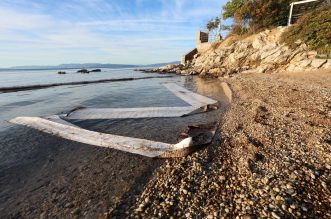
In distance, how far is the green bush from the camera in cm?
1697

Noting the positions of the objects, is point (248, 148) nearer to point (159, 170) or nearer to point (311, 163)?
point (311, 163)

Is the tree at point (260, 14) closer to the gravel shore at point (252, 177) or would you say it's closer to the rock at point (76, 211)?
the gravel shore at point (252, 177)

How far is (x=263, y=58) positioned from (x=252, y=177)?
79.0 feet

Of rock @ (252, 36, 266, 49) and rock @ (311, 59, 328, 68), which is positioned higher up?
rock @ (252, 36, 266, 49)

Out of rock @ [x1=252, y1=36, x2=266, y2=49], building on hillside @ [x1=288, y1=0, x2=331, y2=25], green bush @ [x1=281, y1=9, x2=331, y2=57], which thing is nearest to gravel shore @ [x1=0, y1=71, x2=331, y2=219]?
green bush @ [x1=281, y1=9, x2=331, y2=57]

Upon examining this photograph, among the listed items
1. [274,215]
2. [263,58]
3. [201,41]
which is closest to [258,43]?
[263,58]

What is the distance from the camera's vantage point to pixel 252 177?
3.60 metres

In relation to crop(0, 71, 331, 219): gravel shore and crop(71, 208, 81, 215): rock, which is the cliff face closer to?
crop(0, 71, 331, 219): gravel shore

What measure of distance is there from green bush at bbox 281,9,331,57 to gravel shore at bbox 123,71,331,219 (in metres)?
15.8

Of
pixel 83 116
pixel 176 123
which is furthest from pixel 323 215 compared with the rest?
pixel 83 116

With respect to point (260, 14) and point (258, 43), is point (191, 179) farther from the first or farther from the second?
point (260, 14)

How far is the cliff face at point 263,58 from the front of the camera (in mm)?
17469

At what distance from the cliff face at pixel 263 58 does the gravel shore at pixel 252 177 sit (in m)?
14.7

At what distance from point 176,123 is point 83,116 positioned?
5172mm
